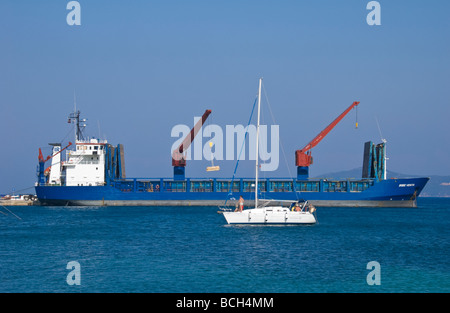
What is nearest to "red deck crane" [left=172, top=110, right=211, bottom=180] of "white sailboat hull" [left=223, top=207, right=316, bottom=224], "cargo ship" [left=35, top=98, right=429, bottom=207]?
"cargo ship" [left=35, top=98, right=429, bottom=207]

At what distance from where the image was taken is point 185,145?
7494 centimetres

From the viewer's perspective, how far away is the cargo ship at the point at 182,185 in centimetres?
6750

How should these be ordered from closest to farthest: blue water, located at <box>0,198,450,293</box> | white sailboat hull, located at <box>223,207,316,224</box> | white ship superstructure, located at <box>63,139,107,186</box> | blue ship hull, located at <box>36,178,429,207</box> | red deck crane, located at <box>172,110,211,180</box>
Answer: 1. blue water, located at <box>0,198,450,293</box>
2. white sailboat hull, located at <box>223,207,316,224</box>
3. blue ship hull, located at <box>36,178,429,207</box>
4. white ship superstructure, located at <box>63,139,107,186</box>
5. red deck crane, located at <box>172,110,211,180</box>

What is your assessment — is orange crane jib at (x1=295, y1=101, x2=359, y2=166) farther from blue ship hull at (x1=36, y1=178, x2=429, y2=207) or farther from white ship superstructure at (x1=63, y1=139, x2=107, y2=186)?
white ship superstructure at (x1=63, y1=139, x2=107, y2=186)

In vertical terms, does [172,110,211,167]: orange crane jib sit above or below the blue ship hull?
above

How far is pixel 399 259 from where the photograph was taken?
987 inches

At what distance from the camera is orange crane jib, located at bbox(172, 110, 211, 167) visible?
73.8 meters

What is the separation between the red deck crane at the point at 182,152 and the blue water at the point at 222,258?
33.6 meters

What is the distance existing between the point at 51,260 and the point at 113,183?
4808cm

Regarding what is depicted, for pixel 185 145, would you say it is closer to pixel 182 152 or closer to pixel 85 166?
pixel 182 152

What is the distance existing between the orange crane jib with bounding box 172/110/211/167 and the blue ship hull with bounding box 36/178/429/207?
3182 mm

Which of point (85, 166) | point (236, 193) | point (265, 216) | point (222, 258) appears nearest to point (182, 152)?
point (236, 193)

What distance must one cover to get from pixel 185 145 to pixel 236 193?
1186 cm
